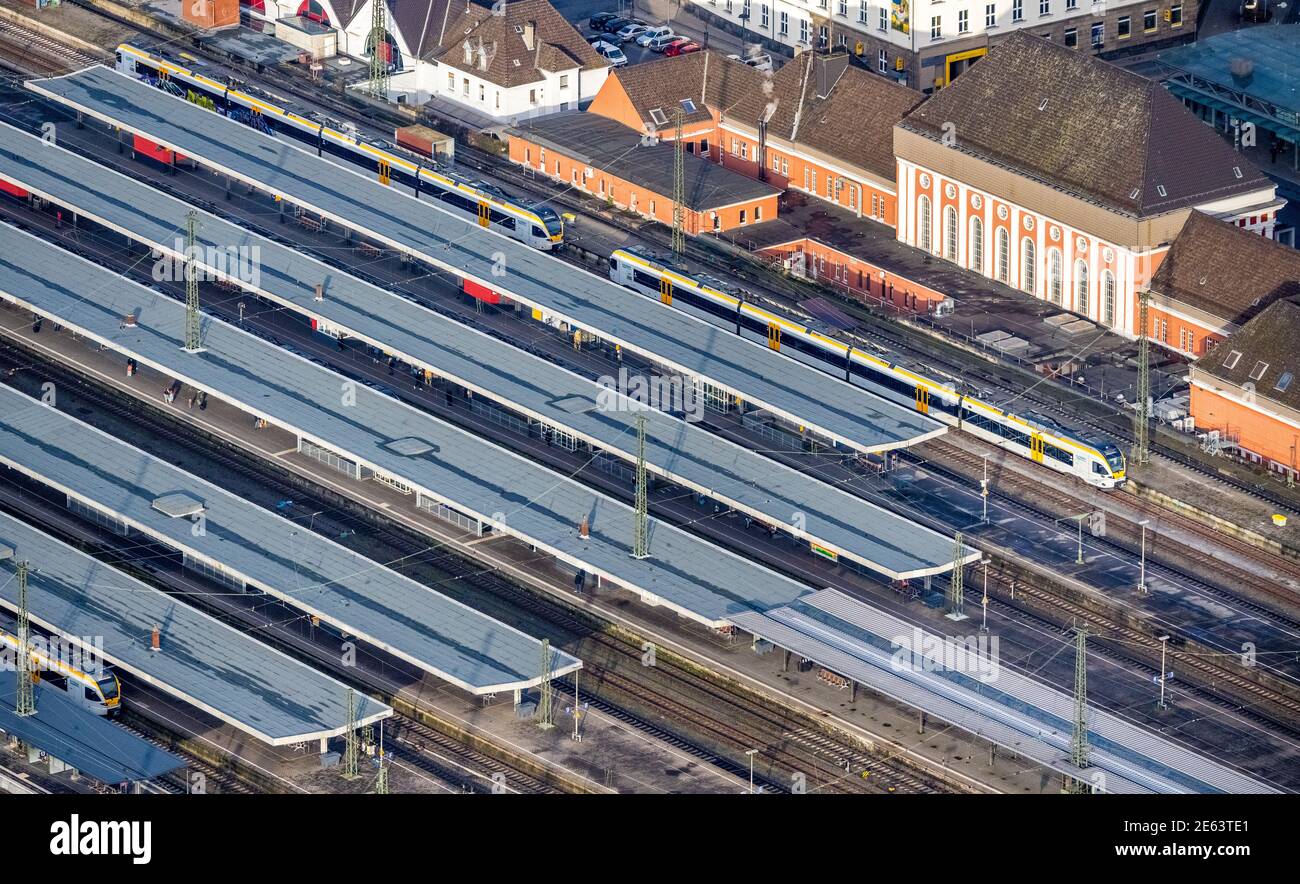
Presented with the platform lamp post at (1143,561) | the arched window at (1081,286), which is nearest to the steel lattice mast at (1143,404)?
the platform lamp post at (1143,561)

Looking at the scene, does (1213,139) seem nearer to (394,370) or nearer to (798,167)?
(798,167)

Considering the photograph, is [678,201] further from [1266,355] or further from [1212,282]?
[1266,355]

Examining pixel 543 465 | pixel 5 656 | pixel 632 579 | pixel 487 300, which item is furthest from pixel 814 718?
pixel 487 300

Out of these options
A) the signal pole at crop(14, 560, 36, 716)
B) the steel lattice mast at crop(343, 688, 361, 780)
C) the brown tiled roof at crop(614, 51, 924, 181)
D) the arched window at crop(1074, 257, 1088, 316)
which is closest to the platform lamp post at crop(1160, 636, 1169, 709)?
the arched window at crop(1074, 257, 1088, 316)

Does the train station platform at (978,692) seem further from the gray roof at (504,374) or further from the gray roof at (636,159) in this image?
the gray roof at (636,159)

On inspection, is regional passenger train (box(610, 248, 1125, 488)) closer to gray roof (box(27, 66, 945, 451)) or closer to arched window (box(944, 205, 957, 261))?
gray roof (box(27, 66, 945, 451))
